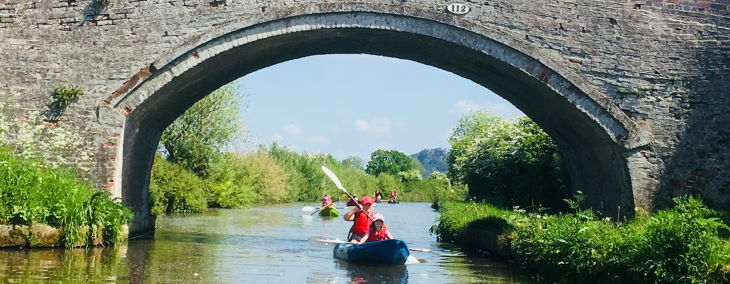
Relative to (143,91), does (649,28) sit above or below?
above

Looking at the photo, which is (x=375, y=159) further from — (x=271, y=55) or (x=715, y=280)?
(x=715, y=280)

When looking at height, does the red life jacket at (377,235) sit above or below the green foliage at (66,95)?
below

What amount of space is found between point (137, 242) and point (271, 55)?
145 inches

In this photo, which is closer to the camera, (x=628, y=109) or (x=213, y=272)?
(x=213, y=272)

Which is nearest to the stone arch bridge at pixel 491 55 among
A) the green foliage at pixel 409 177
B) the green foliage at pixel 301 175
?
the green foliage at pixel 301 175

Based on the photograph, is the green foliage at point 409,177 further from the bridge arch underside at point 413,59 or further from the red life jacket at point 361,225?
the red life jacket at point 361,225

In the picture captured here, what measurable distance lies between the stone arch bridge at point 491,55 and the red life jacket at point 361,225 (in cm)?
275

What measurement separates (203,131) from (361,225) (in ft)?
51.1

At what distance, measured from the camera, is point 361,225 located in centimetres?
1233

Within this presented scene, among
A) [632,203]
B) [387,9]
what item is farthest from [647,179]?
[387,9]

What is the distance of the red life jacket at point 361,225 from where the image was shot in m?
12.3

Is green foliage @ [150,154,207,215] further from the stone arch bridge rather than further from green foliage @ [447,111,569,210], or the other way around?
the stone arch bridge

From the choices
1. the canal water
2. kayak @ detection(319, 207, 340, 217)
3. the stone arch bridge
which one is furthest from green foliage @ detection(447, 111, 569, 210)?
kayak @ detection(319, 207, 340, 217)

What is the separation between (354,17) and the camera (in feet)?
39.4
